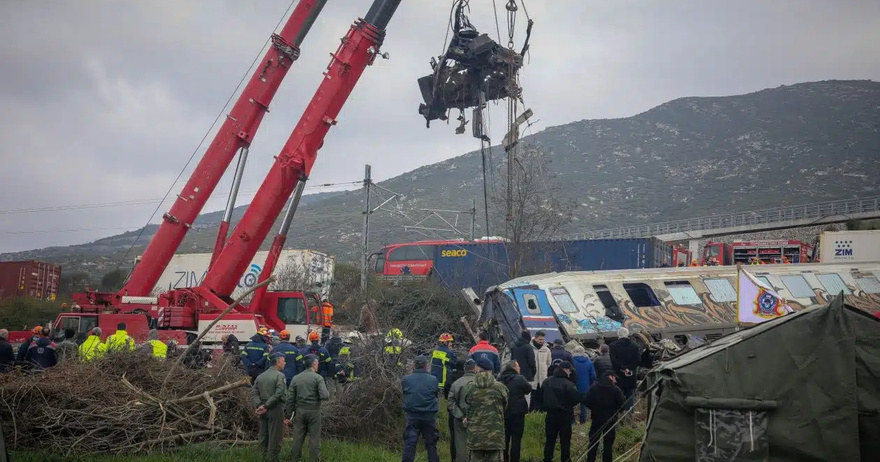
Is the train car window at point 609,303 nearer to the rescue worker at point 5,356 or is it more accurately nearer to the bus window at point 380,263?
the rescue worker at point 5,356

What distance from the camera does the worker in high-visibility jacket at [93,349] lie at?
45.5ft

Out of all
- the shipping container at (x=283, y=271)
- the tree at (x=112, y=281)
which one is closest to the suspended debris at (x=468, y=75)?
the shipping container at (x=283, y=271)

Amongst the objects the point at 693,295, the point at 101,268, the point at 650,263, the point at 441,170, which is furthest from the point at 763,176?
the point at 693,295

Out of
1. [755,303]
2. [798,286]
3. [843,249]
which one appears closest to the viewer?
[755,303]

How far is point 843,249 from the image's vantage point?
37875 millimetres

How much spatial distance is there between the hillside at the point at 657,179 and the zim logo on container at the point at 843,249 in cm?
6995

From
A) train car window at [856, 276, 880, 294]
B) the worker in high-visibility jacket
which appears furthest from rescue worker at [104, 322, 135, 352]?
train car window at [856, 276, 880, 294]

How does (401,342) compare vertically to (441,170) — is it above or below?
below

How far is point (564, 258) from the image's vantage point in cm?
3459

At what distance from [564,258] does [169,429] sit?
78.8 ft

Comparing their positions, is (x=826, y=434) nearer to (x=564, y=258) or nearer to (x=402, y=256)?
(x=564, y=258)

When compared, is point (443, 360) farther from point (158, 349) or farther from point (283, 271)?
point (283, 271)

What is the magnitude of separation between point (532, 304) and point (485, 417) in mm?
9659

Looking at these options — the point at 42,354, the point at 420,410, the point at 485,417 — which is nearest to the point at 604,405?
the point at 485,417
